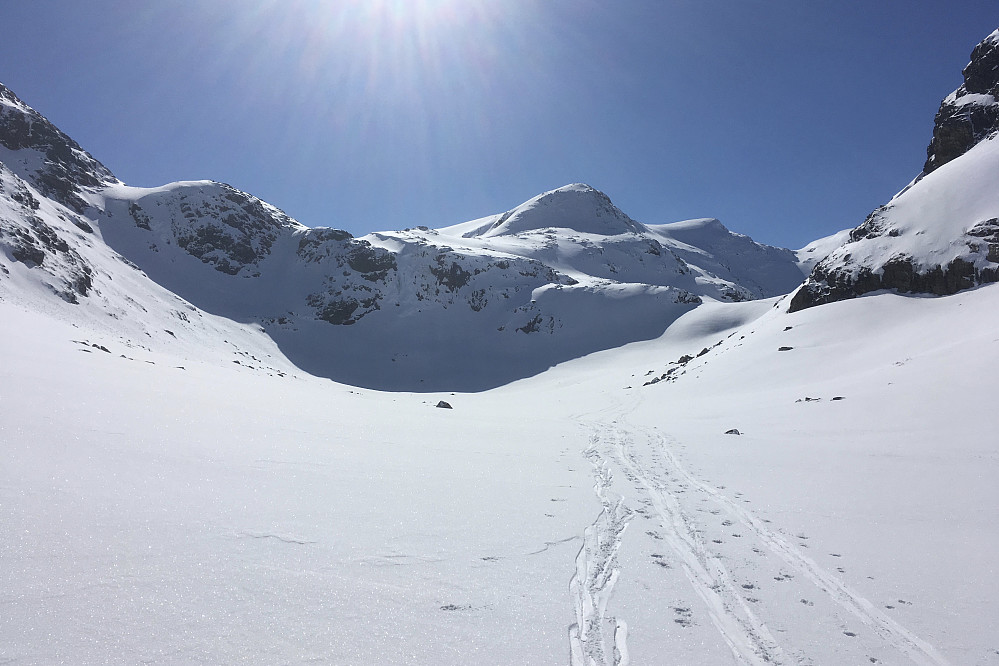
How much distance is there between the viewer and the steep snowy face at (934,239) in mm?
32875

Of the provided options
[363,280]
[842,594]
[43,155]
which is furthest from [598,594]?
[43,155]

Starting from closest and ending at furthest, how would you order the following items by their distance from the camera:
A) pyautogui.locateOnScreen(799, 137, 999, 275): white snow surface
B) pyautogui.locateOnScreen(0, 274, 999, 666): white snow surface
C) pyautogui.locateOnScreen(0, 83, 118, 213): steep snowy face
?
pyautogui.locateOnScreen(0, 274, 999, 666): white snow surface
pyautogui.locateOnScreen(799, 137, 999, 275): white snow surface
pyautogui.locateOnScreen(0, 83, 118, 213): steep snowy face

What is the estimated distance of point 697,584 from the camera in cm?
536

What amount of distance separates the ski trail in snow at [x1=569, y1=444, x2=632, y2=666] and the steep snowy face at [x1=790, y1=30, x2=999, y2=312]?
39.6 m

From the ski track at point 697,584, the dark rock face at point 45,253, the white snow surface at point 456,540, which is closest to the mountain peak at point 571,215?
the dark rock face at point 45,253

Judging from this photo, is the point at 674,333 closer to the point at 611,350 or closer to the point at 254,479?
the point at 611,350

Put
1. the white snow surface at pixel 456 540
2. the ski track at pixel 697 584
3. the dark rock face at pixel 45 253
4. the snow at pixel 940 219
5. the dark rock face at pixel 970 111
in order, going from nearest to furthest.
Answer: the white snow surface at pixel 456 540 → the ski track at pixel 697 584 → the snow at pixel 940 219 → the dark rock face at pixel 45 253 → the dark rock face at pixel 970 111

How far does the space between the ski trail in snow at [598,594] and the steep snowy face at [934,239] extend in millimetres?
39591

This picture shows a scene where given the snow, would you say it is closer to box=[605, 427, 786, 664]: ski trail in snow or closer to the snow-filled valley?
the snow-filled valley

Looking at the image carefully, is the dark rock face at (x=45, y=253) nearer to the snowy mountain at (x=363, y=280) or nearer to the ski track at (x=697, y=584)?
the snowy mountain at (x=363, y=280)

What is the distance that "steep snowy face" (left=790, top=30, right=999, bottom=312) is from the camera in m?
32.9

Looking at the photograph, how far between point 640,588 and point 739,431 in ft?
42.8

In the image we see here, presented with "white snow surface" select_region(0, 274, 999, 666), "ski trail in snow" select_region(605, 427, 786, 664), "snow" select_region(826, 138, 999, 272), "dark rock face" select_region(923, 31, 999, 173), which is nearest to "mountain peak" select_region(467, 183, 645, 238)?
"dark rock face" select_region(923, 31, 999, 173)

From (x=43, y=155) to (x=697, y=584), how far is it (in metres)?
127
